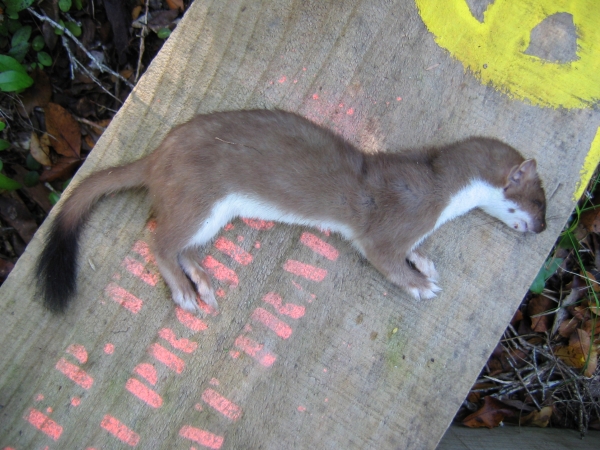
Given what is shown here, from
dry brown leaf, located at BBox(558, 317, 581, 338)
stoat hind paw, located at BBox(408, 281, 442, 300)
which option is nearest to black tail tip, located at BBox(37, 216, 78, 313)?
stoat hind paw, located at BBox(408, 281, 442, 300)

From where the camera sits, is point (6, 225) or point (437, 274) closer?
point (437, 274)

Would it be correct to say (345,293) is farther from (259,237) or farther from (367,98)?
(367,98)

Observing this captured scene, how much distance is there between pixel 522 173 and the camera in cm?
182

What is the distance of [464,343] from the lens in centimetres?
177

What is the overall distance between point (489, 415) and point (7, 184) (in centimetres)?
287

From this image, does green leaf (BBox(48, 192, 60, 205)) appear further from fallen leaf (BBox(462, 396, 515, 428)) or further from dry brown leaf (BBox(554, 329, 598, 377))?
dry brown leaf (BBox(554, 329, 598, 377))

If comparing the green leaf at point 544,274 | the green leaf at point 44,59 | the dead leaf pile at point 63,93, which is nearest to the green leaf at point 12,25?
the dead leaf pile at point 63,93

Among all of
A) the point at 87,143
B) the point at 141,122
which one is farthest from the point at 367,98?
the point at 87,143

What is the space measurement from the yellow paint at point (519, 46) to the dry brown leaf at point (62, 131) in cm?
191

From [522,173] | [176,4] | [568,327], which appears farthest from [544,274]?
[176,4]

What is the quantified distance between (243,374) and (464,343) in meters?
0.92

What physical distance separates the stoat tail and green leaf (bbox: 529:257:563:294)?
7.12 feet

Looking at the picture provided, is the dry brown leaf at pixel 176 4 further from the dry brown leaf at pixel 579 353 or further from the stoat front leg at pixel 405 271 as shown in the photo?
the dry brown leaf at pixel 579 353

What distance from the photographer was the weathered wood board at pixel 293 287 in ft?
5.60
